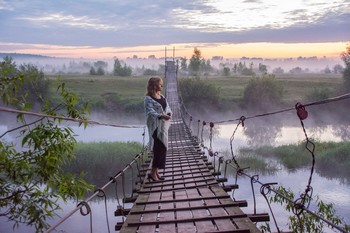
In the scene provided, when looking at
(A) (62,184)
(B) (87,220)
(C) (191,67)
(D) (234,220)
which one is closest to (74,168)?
(B) (87,220)

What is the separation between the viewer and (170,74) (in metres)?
27.1

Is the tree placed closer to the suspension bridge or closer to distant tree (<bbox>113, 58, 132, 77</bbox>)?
the suspension bridge

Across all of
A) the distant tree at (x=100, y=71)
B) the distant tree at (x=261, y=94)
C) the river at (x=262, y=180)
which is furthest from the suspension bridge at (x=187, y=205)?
the distant tree at (x=100, y=71)

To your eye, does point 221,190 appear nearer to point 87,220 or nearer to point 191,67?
point 87,220

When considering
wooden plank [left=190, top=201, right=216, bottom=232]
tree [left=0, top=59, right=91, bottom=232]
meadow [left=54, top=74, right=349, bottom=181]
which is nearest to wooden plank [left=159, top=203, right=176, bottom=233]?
wooden plank [left=190, top=201, right=216, bottom=232]

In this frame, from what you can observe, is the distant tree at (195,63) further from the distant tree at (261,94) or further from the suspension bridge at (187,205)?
the suspension bridge at (187,205)

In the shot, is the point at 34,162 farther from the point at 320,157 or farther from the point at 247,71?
the point at 247,71

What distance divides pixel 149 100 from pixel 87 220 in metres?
8.92

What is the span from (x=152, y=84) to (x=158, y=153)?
2.87 feet

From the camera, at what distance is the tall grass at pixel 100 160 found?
15.4 metres

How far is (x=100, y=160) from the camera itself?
16219 millimetres

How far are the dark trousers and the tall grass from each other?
33.2 ft

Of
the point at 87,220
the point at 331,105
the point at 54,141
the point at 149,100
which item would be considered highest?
the point at 149,100

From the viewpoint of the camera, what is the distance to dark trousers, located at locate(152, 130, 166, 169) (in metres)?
4.98
